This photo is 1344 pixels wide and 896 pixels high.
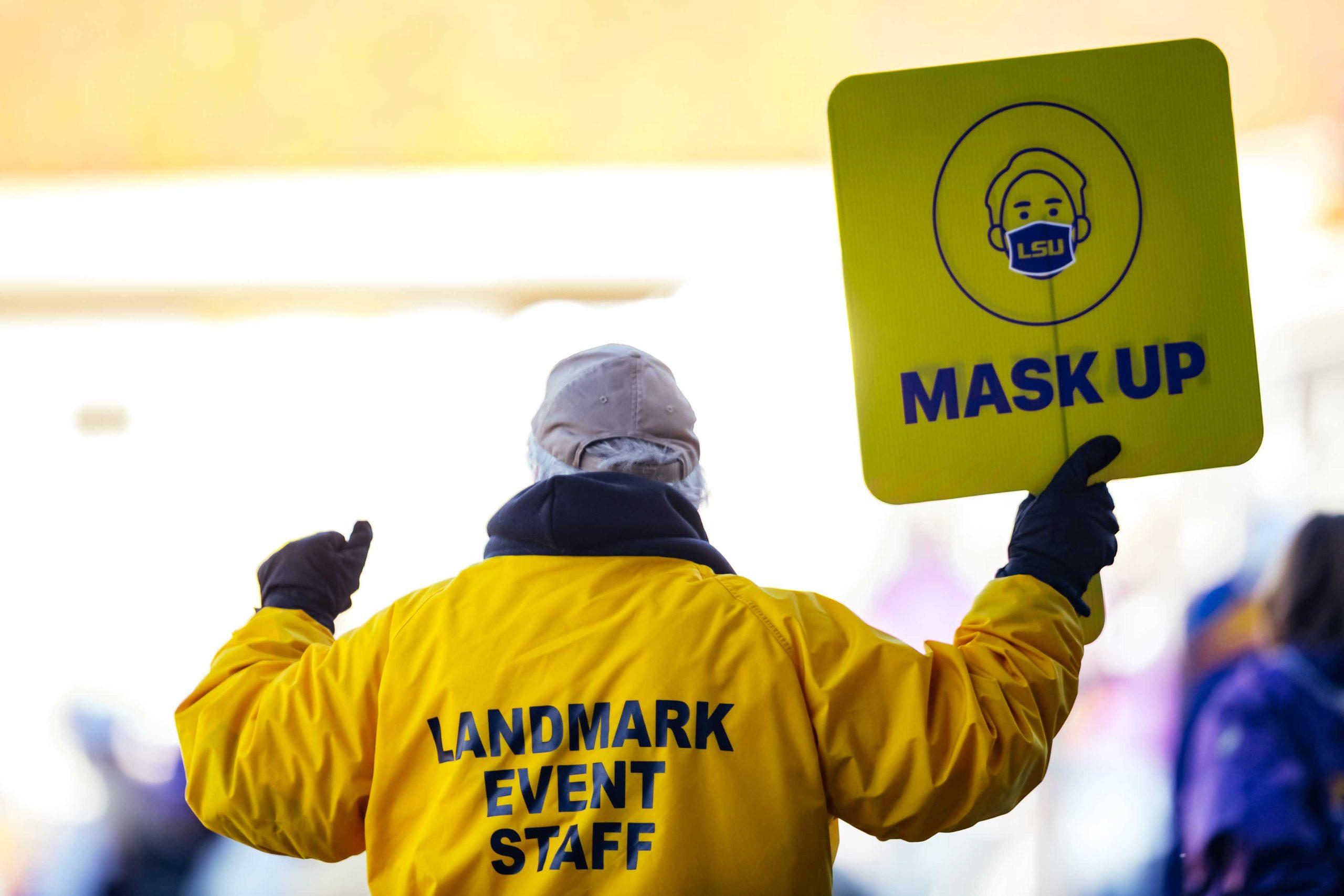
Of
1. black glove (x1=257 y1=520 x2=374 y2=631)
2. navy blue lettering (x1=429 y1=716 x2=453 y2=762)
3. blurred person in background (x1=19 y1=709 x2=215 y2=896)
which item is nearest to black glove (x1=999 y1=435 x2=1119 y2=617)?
navy blue lettering (x1=429 y1=716 x2=453 y2=762)

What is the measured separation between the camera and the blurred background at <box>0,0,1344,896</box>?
219cm

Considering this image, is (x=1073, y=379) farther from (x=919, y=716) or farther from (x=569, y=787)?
(x=569, y=787)

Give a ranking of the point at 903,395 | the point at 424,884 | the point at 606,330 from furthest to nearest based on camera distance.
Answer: the point at 606,330 → the point at 903,395 → the point at 424,884

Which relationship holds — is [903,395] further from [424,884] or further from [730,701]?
[424,884]

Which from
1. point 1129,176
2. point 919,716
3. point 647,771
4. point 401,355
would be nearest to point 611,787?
point 647,771

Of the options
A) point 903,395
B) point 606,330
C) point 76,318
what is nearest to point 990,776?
point 903,395

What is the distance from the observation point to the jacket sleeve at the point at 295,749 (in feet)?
3.20

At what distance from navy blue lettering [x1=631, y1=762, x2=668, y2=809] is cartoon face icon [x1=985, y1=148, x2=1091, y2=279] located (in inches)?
21.7

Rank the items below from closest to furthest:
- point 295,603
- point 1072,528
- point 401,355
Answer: point 1072,528
point 295,603
point 401,355

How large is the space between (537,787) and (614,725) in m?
0.08

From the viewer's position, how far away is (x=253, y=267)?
2.23 meters

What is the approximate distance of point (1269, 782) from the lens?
209cm

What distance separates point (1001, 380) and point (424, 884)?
66 centimetres

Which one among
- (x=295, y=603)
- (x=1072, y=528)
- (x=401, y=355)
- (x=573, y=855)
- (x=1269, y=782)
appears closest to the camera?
(x=573, y=855)
